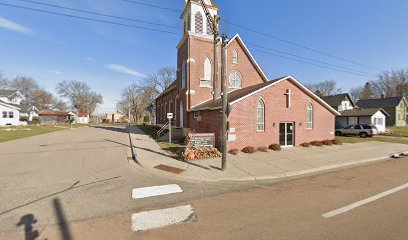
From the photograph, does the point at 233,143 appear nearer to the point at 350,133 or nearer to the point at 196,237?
the point at 196,237

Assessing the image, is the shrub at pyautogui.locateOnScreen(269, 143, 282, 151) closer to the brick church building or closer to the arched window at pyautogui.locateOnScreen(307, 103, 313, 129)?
the brick church building

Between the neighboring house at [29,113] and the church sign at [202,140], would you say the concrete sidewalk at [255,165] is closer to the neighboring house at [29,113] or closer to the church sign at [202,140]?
the church sign at [202,140]

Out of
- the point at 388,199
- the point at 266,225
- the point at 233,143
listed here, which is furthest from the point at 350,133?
the point at 266,225

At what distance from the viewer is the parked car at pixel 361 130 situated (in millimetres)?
25000

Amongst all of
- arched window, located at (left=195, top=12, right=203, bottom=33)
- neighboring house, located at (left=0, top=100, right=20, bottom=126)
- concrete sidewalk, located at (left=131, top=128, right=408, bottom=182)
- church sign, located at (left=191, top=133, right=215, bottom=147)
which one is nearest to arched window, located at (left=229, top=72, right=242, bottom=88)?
arched window, located at (left=195, top=12, right=203, bottom=33)

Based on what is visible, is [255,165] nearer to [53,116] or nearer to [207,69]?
[207,69]

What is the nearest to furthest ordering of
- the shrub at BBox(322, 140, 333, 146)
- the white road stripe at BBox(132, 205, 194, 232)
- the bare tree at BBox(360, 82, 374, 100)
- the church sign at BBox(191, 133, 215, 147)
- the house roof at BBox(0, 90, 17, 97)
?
the white road stripe at BBox(132, 205, 194, 232) → the church sign at BBox(191, 133, 215, 147) → the shrub at BBox(322, 140, 333, 146) → the house roof at BBox(0, 90, 17, 97) → the bare tree at BBox(360, 82, 374, 100)

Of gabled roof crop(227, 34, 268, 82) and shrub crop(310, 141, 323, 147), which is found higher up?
gabled roof crop(227, 34, 268, 82)

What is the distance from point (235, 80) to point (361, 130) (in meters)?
17.1

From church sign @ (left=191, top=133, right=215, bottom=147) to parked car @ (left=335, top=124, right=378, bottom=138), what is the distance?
22.7 meters

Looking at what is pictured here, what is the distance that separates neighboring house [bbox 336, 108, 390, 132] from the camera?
3076cm

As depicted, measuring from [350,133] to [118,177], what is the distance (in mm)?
28996

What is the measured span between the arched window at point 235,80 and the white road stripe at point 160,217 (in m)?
18.2

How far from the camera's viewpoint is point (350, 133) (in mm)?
26891
